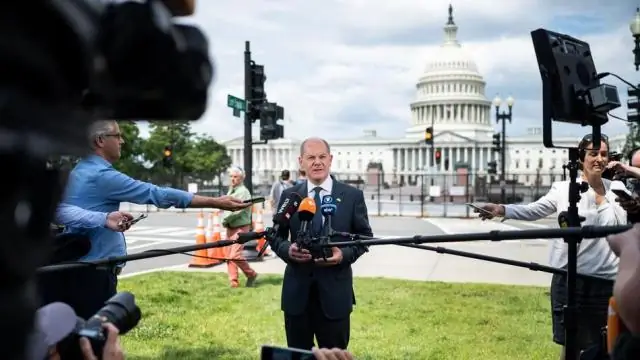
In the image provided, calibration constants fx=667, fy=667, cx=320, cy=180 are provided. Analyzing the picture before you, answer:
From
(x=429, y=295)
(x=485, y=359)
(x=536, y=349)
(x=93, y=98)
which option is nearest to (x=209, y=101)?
(x=93, y=98)

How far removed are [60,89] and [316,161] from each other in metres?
3.98

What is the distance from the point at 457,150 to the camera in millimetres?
119812

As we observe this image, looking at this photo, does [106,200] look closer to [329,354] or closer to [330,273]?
[330,273]

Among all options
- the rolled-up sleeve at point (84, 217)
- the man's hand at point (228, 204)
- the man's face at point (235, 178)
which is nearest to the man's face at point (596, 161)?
the man's hand at point (228, 204)

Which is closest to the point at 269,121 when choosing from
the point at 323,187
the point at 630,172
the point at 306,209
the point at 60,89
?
the point at 323,187

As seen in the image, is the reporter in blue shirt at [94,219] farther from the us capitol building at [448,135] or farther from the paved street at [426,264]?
the us capitol building at [448,135]

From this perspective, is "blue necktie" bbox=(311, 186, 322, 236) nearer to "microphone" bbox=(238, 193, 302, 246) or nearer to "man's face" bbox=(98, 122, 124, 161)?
"microphone" bbox=(238, 193, 302, 246)

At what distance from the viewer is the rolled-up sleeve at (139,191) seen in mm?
4312

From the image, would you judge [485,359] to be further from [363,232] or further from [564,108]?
[564,108]

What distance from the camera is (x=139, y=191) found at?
4.36 m

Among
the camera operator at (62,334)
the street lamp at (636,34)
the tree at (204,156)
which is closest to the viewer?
the camera operator at (62,334)

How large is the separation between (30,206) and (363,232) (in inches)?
156

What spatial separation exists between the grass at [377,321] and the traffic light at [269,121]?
547cm

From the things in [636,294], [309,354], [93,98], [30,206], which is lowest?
[309,354]
